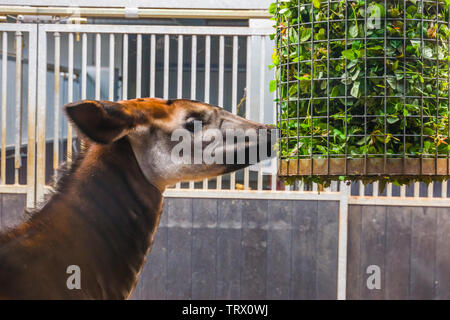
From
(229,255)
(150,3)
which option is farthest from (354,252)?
(150,3)

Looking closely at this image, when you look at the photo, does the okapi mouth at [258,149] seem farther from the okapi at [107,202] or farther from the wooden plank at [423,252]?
the wooden plank at [423,252]

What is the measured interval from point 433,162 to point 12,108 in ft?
7.63

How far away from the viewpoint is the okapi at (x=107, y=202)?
129 cm

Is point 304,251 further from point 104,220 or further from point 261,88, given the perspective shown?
point 104,220

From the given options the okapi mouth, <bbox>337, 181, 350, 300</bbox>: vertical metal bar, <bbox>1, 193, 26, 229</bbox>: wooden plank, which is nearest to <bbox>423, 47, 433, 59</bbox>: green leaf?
the okapi mouth

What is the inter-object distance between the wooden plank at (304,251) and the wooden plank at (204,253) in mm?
350

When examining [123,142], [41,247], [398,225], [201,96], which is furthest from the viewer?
[201,96]

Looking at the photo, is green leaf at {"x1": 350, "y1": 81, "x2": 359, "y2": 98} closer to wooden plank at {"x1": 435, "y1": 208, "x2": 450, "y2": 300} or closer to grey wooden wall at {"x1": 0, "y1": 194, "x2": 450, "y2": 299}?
grey wooden wall at {"x1": 0, "y1": 194, "x2": 450, "y2": 299}

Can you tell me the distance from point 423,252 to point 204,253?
0.96 meters

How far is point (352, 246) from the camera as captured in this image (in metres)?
2.73

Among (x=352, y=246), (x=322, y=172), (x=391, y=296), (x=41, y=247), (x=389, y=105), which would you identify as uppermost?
(x=389, y=105)

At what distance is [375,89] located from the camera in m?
1.22
